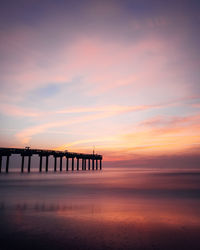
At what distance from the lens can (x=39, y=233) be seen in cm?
825

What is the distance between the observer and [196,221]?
1034 centimetres

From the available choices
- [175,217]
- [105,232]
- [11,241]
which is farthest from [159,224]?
[11,241]

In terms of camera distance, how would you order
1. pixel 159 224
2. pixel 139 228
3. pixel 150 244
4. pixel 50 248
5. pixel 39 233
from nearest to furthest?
pixel 50 248 → pixel 150 244 → pixel 39 233 → pixel 139 228 → pixel 159 224

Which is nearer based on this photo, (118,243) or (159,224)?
(118,243)

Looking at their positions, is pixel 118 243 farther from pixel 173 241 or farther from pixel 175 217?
pixel 175 217

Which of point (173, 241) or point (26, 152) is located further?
point (26, 152)

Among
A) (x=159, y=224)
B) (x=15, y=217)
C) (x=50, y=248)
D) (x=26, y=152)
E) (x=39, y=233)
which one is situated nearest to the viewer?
(x=50, y=248)

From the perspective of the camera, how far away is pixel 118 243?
24.0 ft

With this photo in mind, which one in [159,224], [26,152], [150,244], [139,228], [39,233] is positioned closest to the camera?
[150,244]

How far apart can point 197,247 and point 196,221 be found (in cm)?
381

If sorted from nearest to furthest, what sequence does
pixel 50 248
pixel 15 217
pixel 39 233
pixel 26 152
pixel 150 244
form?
1. pixel 50 248
2. pixel 150 244
3. pixel 39 233
4. pixel 15 217
5. pixel 26 152

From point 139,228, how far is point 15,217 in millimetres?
6008

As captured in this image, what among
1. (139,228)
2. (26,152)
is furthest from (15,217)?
(26,152)

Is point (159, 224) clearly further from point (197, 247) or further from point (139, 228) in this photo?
point (197, 247)
